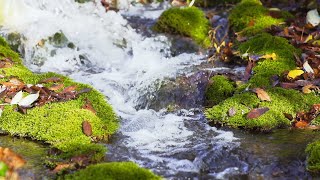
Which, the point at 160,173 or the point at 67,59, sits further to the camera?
the point at 67,59

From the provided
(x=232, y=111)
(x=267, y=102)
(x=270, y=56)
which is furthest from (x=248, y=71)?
(x=232, y=111)

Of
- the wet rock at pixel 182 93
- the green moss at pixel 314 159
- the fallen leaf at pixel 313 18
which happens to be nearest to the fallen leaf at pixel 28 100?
the wet rock at pixel 182 93

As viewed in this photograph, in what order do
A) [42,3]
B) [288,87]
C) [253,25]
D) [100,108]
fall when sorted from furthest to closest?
[42,3], [253,25], [288,87], [100,108]

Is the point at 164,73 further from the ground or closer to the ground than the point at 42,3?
closer to the ground

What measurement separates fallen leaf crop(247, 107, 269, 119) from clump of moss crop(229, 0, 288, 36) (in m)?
2.84

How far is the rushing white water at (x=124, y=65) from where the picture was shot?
4707mm

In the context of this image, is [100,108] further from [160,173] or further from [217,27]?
[217,27]

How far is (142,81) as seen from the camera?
6.55 meters

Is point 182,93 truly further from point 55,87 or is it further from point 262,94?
point 55,87

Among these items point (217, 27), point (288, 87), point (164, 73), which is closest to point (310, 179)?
point (288, 87)

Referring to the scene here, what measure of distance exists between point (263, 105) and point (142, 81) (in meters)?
1.95

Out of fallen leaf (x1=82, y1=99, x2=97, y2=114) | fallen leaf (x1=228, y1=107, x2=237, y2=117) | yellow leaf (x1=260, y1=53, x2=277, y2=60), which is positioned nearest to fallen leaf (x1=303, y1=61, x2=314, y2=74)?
yellow leaf (x1=260, y1=53, x2=277, y2=60)

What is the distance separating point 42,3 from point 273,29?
455cm

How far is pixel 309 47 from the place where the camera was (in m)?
6.95
